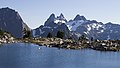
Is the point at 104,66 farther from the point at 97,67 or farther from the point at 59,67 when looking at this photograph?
the point at 59,67

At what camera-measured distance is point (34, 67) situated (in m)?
123

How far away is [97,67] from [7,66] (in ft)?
124

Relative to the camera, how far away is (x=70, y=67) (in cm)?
13000

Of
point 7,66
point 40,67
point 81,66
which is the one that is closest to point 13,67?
point 7,66

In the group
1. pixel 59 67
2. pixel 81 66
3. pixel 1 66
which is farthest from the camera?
pixel 81 66

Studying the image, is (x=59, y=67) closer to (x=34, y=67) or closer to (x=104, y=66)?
(x=34, y=67)

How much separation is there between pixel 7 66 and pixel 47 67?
1574 centimetres

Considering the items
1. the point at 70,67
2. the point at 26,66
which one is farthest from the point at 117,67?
the point at 26,66

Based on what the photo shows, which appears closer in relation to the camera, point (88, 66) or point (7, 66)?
point (7, 66)

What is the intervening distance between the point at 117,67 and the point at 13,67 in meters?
45.3

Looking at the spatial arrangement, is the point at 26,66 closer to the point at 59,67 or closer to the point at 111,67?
the point at 59,67

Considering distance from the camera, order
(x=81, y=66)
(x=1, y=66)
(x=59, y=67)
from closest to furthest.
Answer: (x=1, y=66)
(x=59, y=67)
(x=81, y=66)

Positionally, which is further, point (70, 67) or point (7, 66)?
point (70, 67)

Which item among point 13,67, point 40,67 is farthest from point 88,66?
point 13,67
